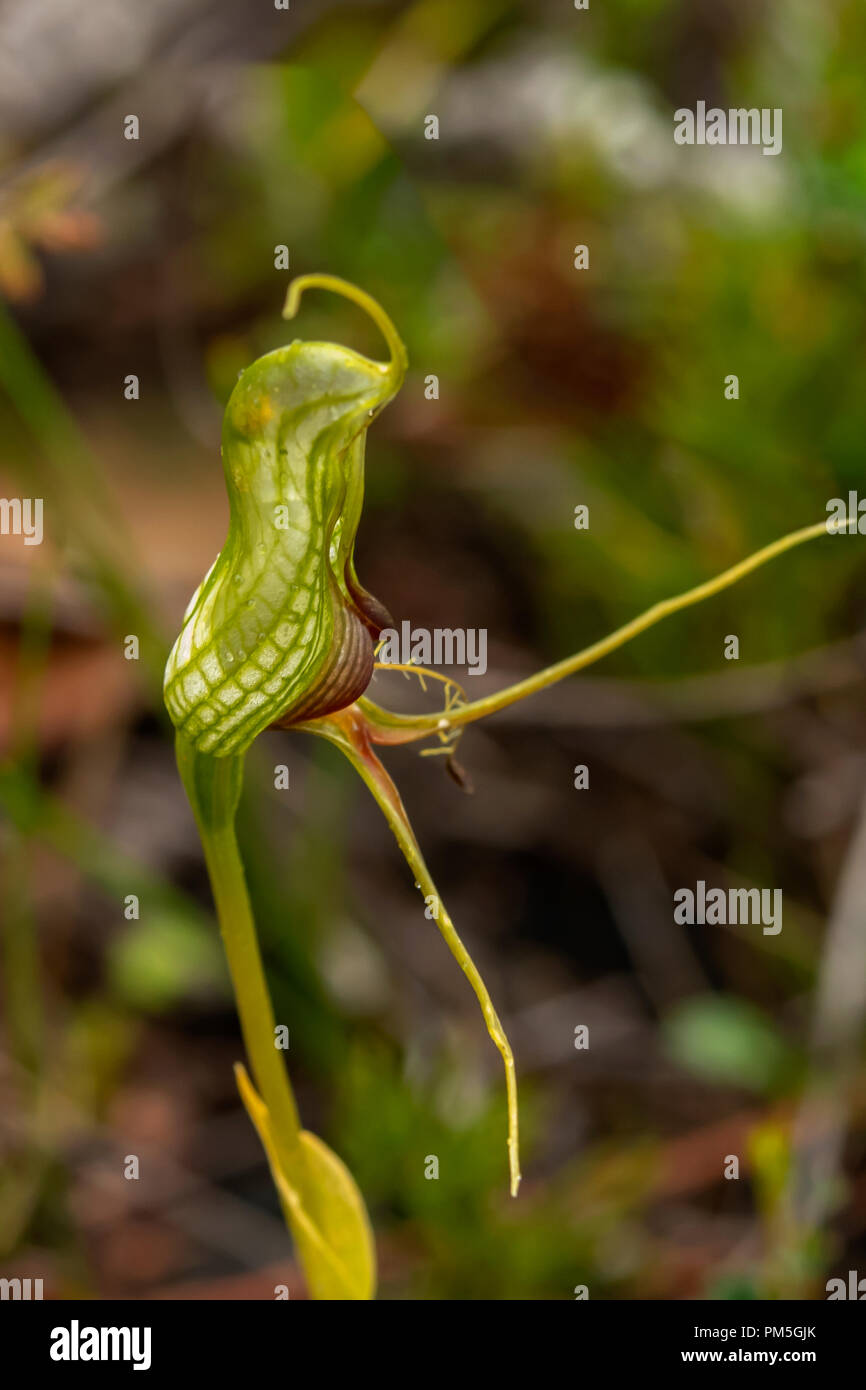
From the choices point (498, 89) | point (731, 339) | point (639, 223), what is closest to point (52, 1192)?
point (731, 339)

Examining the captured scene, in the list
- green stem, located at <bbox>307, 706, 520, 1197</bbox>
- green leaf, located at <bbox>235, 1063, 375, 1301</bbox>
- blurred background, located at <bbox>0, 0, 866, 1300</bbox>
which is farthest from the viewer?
blurred background, located at <bbox>0, 0, 866, 1300</bbox>

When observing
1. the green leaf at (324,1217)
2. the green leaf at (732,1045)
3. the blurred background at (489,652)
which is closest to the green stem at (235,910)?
the green leaf at (324,1217)

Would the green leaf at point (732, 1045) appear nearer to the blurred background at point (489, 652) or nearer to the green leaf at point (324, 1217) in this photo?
the blurred background at point (489, 652)

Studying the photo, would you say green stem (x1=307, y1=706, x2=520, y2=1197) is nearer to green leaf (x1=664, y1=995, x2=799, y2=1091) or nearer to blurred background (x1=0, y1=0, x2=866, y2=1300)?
blurred background (x1=0, y1=0, x2=866, y2=1300)

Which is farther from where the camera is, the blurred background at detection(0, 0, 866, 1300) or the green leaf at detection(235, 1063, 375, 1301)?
the blurred background at detection(0, 0, 866, 1300)

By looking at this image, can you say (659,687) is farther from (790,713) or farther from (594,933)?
(594,933)

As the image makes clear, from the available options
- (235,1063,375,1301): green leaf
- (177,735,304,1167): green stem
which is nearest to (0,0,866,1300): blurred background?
(235,1063,375,1301): green leaf
